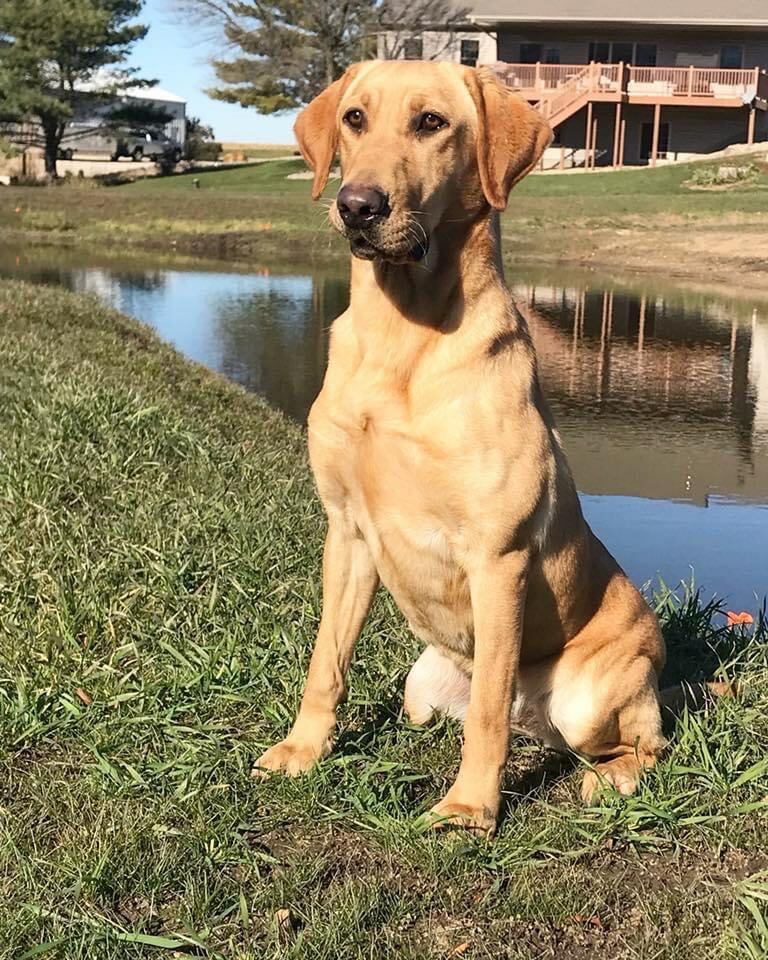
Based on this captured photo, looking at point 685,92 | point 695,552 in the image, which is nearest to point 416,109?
point 695,552

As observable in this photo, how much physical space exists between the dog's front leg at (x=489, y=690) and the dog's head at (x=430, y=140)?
87cm

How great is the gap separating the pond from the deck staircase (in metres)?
17.8

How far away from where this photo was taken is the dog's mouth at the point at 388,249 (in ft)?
9.49

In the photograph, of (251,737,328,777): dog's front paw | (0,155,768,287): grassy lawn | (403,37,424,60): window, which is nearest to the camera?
(251,737,328,777): dog's front paw

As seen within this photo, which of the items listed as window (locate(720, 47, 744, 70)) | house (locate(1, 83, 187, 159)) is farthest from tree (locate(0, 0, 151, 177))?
window (locate(720, 47, 744, 70))

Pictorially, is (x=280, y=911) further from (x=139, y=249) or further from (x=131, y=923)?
(x=139, y=249)

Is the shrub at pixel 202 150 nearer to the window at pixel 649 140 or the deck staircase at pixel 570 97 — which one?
the deck staircase at pixel 570 97

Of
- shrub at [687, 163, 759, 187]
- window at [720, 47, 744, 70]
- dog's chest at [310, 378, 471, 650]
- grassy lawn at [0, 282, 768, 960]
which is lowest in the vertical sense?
grassy lawn at [0, 282, 768, 960]

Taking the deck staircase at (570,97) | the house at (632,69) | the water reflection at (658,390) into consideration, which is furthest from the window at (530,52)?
the water reflection at (658,390)

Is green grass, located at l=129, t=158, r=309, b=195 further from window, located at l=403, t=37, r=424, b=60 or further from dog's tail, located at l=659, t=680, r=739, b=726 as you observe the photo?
dog's tail, located at l=659, t=680, r=739, b=726

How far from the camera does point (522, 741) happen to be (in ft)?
11.8

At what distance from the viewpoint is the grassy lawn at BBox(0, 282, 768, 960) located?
2.65m

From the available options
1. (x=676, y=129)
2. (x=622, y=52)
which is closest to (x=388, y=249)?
(x=676, y=129)

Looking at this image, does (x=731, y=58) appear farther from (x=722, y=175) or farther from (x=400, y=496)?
(x=400, y=496)
